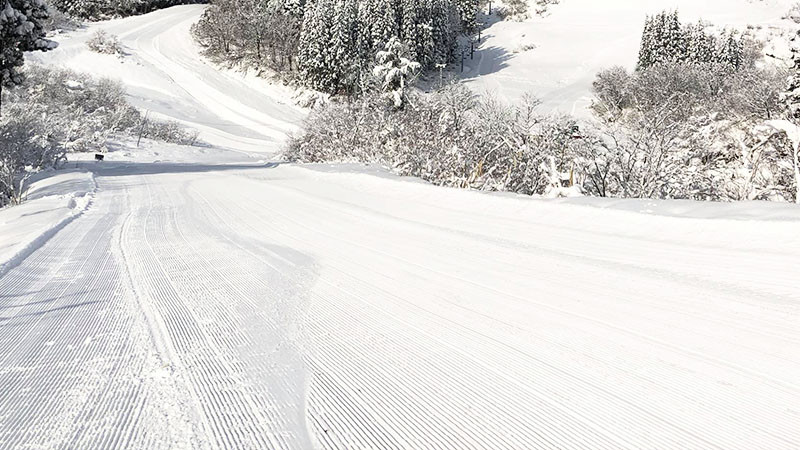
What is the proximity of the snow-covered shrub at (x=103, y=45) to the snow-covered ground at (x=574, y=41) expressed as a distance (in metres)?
35.3

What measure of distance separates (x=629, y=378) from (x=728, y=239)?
307 cm

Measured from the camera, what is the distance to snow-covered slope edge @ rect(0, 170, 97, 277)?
16.9 feet

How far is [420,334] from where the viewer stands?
3012 millimetres

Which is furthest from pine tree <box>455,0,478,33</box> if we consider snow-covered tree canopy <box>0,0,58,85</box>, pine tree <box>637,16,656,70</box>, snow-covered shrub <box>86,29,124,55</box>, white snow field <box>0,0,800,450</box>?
white snow field <box>0,0,800,450</box>

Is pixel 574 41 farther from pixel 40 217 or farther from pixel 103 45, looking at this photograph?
pixel 40 217

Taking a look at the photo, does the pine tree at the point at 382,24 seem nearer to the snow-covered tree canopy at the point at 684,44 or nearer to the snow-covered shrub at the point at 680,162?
the snow-covered tree canopy at the point at 684,44

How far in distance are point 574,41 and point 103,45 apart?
53.7 metres

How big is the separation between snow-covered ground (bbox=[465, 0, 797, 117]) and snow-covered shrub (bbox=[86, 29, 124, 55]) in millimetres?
35272

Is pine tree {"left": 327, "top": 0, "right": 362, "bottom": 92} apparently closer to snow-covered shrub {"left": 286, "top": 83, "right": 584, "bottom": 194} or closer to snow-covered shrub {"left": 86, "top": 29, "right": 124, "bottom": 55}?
snow-covered shrub {"left": 86, "top": 29, "right": 124, "bottom": 55}

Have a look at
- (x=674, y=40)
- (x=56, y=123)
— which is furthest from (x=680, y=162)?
(x=674, y=40)

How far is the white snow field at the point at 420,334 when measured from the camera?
2.05 metres

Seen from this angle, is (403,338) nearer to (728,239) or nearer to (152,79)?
(728,239)

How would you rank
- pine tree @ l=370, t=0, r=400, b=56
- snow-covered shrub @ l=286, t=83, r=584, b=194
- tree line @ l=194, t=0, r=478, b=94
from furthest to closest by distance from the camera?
pine tree @ l=370, t=0, r=400, b=56, tree line @ l=194, t=0, r=478, b=94, snow-covered shrub @ l=286, t=83, r=584, b=194

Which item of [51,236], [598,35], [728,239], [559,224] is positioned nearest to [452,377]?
[728,239]
